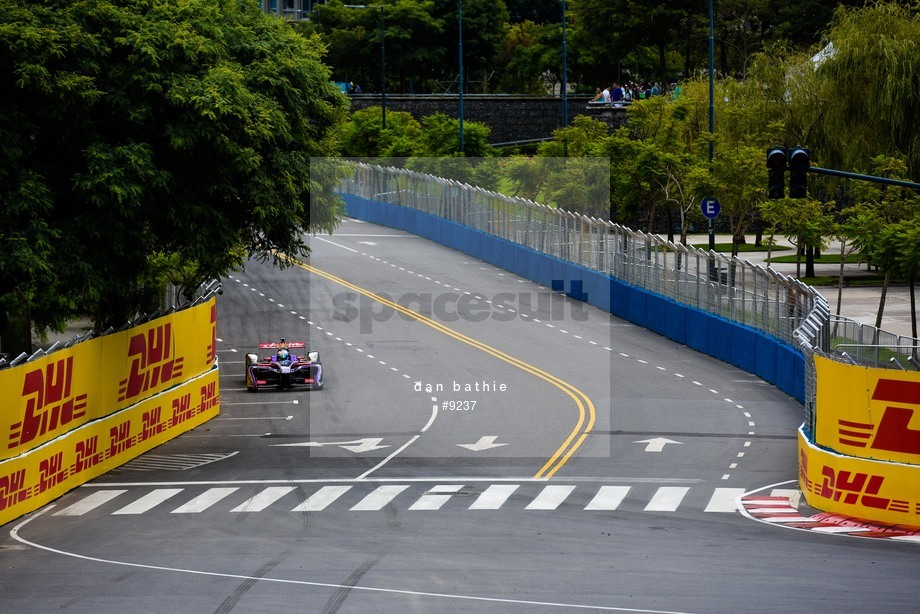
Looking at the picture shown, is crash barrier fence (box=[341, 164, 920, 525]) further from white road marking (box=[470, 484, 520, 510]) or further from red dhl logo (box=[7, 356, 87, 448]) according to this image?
red dhl logo (box=[7, 356, 87, 448])

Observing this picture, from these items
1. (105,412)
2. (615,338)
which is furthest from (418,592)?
(615,338)

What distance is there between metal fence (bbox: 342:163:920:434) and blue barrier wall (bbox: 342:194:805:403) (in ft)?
1.11

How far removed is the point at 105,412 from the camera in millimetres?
30953

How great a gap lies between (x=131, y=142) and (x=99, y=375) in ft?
16.9

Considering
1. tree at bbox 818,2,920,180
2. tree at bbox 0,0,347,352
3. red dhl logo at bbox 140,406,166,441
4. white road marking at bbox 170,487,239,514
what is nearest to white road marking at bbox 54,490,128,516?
white road marking at bbox 170,487,239,514

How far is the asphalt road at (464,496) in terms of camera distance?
65.7ft

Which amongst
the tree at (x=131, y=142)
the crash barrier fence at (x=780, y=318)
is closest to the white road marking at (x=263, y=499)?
the tree at (x=131, y=142)

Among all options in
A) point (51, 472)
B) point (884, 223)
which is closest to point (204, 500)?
point (51, 472)

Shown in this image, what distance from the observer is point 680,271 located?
4738cm

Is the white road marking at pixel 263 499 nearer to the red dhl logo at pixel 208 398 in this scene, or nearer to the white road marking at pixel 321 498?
the white road marking at pixel 321 498

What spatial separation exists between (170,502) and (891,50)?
1503 inches

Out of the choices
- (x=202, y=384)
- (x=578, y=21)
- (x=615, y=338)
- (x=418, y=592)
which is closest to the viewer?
(x=418, y=592)

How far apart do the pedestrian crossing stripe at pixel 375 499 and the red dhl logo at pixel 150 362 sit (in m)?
4.24

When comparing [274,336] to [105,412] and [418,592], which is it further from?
[418,592]
